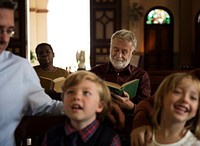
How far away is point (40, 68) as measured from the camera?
4684 millimetres

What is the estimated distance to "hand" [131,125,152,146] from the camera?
73.9 inches

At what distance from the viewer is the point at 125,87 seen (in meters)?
2.56

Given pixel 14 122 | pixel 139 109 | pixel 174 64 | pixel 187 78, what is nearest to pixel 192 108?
pixel 187 78

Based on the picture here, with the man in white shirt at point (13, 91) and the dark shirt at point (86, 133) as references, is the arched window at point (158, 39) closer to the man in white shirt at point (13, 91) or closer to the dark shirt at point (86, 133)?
the man in white shirt at point (13, 91)

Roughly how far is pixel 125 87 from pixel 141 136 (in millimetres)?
Result: 714

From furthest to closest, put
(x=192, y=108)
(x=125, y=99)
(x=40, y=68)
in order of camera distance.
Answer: (x=40, y=68) < (x=125, y=99) < (x=192, y=108)

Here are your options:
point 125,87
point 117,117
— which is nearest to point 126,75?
point 125,87

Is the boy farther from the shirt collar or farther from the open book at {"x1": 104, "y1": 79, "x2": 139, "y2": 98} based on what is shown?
the open book at {"x1": 104, "y1": 79, "x2": 139, "y2": 98}

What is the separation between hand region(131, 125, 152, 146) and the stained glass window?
40.1ft

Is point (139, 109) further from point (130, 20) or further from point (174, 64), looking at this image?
point (174, 64)

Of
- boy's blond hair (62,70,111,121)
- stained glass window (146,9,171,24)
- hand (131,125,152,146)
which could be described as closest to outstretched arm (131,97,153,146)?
hand (131,125,152,146)

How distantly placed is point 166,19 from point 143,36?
1.15m

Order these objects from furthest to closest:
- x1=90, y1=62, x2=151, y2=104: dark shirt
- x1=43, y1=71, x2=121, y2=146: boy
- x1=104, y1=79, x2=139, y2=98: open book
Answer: x1=90, y1=62, x2=151, y2=104: dark shirt → x1=104, y1=79, x2=139, y2=98: open book → x1=43, y1=71, x2=121, y2=146: boy

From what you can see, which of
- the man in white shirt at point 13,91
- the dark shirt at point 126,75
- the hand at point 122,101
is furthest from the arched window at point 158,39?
the man in white shirt at point 13,91
